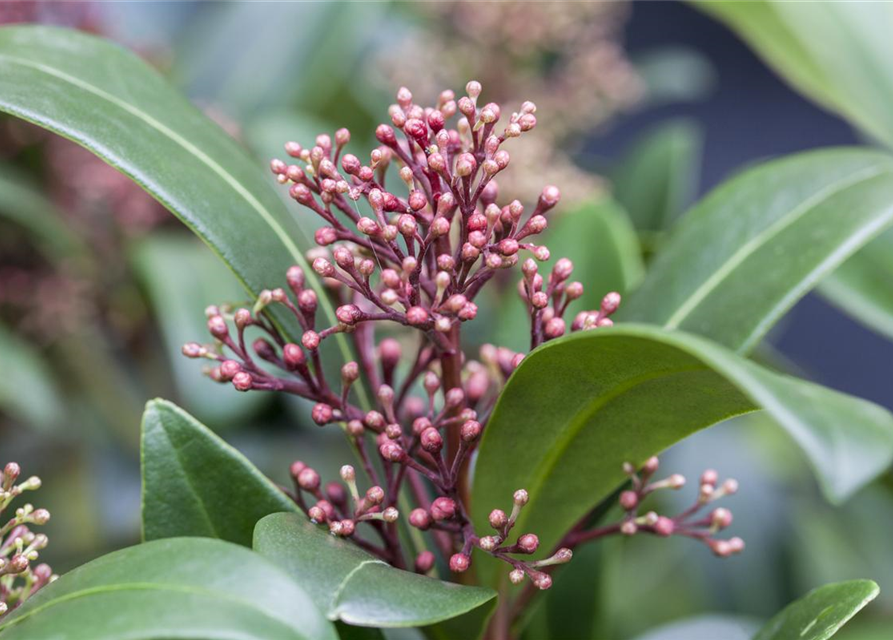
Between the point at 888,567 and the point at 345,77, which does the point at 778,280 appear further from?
the point at 888,567

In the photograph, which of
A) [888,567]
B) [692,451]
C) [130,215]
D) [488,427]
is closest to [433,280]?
[488,427]

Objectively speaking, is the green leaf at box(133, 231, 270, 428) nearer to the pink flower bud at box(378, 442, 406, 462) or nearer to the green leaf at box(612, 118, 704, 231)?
the pink flower bud at box(378, 442, 406, 462)

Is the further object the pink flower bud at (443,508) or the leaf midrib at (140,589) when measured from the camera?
the pink flower bud at (443,508)

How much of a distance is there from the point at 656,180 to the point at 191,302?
2.26ft

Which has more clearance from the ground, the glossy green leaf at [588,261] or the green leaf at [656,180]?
the green leaf at [656,180]

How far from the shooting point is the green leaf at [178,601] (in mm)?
402

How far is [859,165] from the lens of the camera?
2.48 feet

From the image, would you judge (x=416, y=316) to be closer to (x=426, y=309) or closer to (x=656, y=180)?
(x=426, y=309)

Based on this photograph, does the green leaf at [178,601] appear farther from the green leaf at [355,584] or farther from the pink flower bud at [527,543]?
the pink flower bud at [527,543]

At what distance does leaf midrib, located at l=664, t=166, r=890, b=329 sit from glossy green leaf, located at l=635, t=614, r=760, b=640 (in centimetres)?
34

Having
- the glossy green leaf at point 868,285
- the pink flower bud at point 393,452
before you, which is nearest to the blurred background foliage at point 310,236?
the glossy green leaf at point 868,285

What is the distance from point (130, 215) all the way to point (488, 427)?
2.64ft

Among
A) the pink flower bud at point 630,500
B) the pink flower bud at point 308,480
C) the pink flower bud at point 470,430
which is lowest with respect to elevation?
the pink flower bud at point 630,500

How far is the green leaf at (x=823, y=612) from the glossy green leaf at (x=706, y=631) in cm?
27
